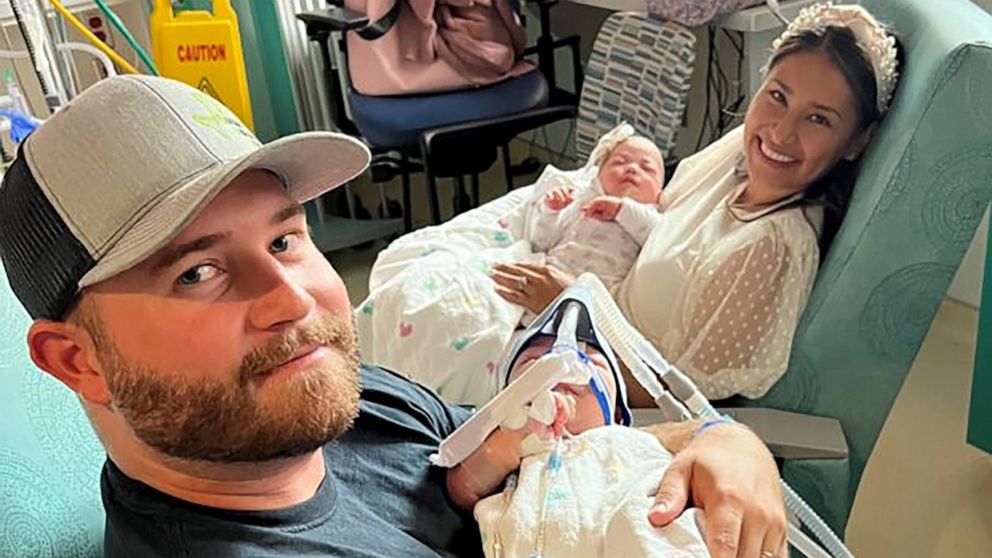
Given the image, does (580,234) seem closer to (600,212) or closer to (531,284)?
(600,212)

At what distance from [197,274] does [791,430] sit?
0.95 meters

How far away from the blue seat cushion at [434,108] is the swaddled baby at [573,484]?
1857 mm

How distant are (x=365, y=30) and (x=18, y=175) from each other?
2237 millimetres

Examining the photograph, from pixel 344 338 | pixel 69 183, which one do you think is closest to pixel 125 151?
pixel 69 183

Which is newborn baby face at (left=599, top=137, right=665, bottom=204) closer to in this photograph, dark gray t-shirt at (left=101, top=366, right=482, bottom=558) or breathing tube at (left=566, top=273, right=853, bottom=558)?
breathing tube at (left=566, top=273, right=853, bottom=558)

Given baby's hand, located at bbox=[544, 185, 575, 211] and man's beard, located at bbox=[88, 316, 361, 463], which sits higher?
man's beard, located at bbox=[88, 316, 361, 463]

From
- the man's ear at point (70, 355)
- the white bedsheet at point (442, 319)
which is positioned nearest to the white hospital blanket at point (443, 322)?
the white bedsheet at point (442, 319)

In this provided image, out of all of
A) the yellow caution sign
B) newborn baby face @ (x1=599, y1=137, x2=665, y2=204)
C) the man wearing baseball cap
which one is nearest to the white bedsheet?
newborn baby face @ (x1=599, y1=137, x2=665, y2=204)

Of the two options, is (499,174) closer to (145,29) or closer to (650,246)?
(145,29)

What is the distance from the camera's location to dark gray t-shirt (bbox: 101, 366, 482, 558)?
1012mm

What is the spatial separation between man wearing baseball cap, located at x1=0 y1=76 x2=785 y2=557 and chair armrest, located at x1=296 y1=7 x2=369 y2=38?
2132mm

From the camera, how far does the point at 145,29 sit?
3670 millimetres

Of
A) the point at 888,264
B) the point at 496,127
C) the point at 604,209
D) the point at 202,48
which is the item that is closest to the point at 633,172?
the point at 604,209

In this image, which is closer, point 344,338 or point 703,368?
point 344,338
